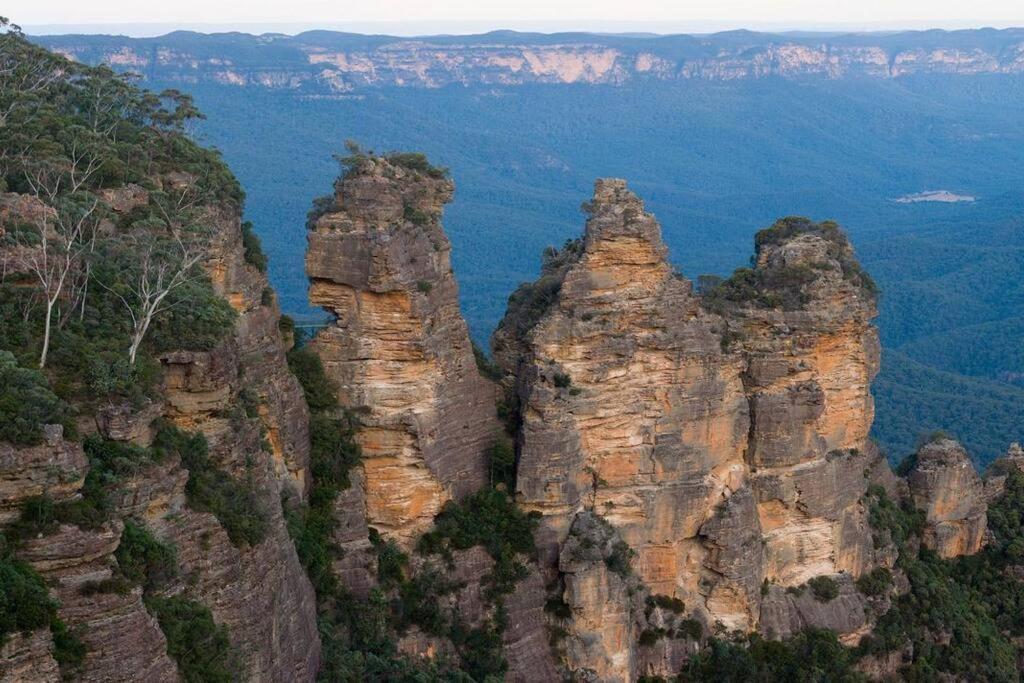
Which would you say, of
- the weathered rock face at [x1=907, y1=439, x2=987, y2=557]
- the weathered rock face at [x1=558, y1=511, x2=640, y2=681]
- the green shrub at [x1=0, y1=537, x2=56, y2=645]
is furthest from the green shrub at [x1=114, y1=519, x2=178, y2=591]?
the weathered rock face at [x1=907, y1=439, x2=987, y2=557]

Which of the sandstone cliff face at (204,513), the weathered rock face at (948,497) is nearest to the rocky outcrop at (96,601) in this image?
the sandstone cliff face at (204,513)

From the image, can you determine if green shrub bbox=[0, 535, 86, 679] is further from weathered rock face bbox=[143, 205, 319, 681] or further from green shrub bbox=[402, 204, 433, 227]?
green shrub bbox=[402, 204, 433, 227]

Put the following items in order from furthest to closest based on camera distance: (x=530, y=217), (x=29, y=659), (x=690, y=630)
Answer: (x=530, y=217) < (x=690, y=630) < (x=29, y=659)

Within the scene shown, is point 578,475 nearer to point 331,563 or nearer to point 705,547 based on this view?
point 705,547

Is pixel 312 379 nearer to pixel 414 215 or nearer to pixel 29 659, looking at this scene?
pixel 414 215

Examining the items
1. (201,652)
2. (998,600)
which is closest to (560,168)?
(998,600)

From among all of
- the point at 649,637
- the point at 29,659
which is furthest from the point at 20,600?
the point at 649,637

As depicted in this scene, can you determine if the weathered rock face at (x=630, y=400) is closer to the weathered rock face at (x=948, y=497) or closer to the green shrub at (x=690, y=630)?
the green shrub at (x=690, y=630)
